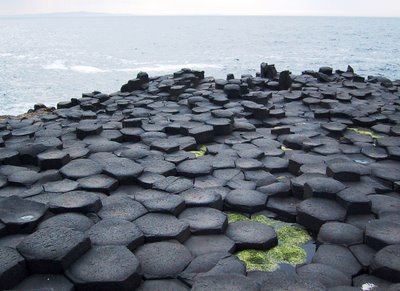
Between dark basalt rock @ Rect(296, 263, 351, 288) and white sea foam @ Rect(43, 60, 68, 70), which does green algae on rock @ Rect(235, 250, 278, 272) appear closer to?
dark basalt rock @ Rect(296, 263, 351, 288)

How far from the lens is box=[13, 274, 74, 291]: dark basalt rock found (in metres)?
2.48

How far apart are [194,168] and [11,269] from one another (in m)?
2.29

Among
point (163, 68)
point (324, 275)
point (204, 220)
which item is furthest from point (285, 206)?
point (163, 68)

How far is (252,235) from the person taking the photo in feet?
10.6

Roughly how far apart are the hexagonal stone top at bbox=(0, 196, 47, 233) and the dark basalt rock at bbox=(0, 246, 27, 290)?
0.46m

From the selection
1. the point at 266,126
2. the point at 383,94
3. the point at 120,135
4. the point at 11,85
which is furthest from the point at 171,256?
the point at 11,85

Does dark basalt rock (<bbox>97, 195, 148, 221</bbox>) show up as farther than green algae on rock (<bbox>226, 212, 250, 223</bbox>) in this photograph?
No

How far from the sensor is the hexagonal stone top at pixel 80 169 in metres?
4.24

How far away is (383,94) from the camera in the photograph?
8609 mm

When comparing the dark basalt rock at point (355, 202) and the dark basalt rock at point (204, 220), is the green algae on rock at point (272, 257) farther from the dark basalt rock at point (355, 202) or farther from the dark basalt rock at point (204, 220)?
the dark basalt rock at point (355, 202)

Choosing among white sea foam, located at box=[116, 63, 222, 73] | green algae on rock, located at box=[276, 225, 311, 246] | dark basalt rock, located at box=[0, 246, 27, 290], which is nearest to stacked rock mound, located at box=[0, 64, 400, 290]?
dark basalt rock, located at box=[0, 246, 27, 290]

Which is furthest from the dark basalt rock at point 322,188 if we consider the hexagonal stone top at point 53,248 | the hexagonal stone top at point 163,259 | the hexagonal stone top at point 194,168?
the hexagonal stone top at point 53,248

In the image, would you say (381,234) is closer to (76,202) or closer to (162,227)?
(162,227)

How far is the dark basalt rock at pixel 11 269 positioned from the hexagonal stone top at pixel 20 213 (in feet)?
1.53
